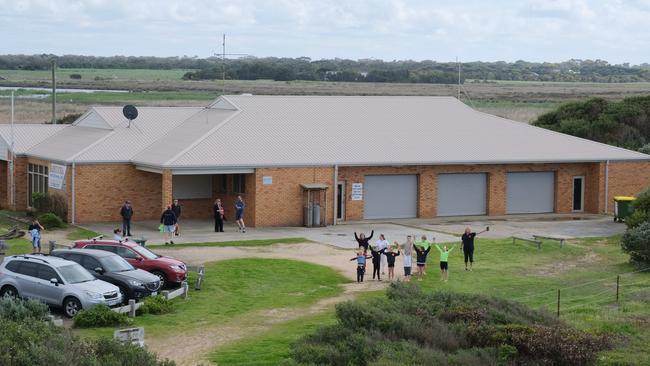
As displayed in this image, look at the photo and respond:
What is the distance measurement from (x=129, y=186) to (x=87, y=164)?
5.94ft

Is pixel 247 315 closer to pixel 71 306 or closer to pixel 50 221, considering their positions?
pixel 71 306

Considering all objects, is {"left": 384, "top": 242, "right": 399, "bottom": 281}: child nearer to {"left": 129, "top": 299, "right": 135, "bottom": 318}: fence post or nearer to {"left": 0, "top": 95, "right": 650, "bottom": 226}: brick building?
{"left": 129, "top": 299, "right": 135, "bottom": 318}: fence post

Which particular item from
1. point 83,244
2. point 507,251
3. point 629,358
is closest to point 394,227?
point 507,251

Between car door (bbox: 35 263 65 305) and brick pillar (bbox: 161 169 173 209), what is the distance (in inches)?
564

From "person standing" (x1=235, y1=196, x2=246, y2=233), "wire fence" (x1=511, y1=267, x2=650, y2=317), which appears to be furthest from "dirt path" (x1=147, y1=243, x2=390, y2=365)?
"wire fence" (x1=511, y1=267, x2=650, y2=317)

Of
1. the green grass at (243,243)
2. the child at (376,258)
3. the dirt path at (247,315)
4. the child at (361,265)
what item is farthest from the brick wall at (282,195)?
the child at (361,265)

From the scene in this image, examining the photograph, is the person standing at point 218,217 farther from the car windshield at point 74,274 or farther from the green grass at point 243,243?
→ the car windshield at point 74,274

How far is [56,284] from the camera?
991 inches

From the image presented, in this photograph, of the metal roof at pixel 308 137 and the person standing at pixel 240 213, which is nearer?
the person standing at pixel 240 213

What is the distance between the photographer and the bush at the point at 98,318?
23.7 m

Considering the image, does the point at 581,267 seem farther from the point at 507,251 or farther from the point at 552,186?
the point at 552,186

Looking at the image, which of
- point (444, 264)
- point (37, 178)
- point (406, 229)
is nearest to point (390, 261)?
point (444, 264)

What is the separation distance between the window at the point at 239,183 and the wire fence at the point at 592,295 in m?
15.2

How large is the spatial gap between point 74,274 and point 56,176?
1631cm
